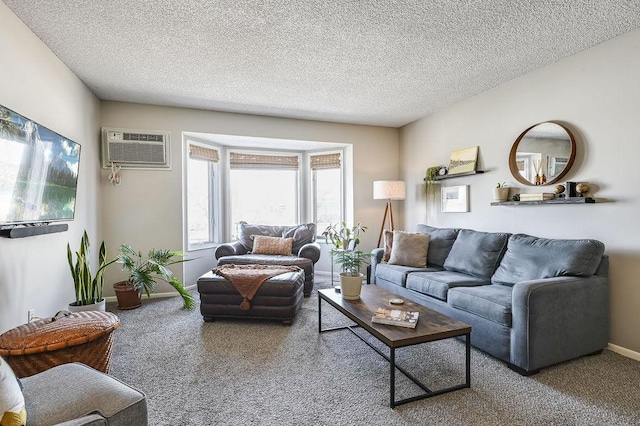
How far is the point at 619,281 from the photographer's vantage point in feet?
8.29

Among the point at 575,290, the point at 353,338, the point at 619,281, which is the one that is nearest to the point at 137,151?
the point at 353,338

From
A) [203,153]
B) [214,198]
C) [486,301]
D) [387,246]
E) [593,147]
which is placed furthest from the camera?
[214,198]

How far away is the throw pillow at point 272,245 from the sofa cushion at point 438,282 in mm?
1900

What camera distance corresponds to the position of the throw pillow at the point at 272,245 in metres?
4.57

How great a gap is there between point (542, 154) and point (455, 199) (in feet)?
3.96

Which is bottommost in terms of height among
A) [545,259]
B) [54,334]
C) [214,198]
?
[54,334]

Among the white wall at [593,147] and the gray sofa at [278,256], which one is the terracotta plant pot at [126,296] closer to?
the gray sofa at [278,256]

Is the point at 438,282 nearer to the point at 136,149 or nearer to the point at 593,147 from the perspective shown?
the point at 593,147

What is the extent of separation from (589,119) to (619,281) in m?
1.36

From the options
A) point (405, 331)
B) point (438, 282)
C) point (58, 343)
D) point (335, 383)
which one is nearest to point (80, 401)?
point (58, 343)

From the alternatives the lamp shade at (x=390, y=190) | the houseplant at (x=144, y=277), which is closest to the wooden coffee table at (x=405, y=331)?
the houseplant at (x=144, y=277)

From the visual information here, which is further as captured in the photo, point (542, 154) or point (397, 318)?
point (542, 154)

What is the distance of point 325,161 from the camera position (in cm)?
555

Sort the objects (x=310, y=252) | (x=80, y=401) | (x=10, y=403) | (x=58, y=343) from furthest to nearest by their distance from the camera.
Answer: (x=310, y=252)
(x=58, y=343)
(x=80, y=401)
(x=10, y=403)
